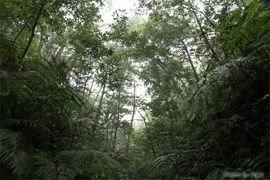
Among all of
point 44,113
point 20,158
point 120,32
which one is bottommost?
point 20,158

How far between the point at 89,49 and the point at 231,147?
3685 mm

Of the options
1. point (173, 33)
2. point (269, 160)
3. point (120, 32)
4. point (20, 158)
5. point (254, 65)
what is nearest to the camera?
point (269, 160)

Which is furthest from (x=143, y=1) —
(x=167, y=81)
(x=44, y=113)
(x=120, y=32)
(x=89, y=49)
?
(x=44, y=113)

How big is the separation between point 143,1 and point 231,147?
533 centimetres

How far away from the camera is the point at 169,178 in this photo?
2.16m

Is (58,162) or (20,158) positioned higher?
(20,158)

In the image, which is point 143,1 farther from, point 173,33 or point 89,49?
point 89,49

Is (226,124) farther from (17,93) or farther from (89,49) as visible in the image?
(89,49)

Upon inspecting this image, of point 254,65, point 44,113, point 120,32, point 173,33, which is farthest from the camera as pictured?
point 173,33

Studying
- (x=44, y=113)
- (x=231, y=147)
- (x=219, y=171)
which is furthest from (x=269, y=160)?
(x=44, y=113)

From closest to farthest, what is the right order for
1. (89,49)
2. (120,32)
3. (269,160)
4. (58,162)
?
(269,160) < (58,162) < (89,49) < (120,32)

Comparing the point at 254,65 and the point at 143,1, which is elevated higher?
the point at 143,1

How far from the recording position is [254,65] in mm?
1992

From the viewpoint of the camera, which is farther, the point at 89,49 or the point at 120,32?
the point at 120,32
